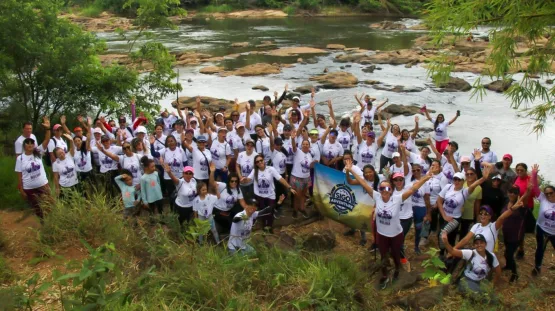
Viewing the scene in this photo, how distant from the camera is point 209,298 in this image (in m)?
5.16

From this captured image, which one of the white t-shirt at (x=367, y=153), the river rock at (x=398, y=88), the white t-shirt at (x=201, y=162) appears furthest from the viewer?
the river rock at (x=398, y=88)

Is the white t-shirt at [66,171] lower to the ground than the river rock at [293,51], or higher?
higher

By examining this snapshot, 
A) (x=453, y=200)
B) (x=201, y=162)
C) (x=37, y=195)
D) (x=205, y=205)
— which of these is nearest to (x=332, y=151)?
(x=201, y=162)

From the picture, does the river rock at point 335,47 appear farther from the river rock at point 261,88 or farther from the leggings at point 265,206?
the leggings at point 265,206

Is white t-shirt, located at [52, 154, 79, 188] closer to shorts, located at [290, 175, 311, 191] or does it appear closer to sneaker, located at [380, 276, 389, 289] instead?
shorts, located at [290, 175, 311, 191]

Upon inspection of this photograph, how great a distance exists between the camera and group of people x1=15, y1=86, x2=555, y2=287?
6965 mm

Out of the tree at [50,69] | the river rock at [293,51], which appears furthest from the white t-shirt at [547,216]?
the river rock at [293,51]

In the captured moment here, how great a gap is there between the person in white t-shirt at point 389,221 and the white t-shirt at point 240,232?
1740 millimetres

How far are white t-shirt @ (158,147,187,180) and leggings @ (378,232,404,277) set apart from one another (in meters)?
3.65

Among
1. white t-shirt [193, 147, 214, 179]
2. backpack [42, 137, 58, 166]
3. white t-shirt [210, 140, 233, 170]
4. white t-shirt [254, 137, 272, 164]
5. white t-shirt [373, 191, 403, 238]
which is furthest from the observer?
white t-shirt [254, 137, 272, 164]

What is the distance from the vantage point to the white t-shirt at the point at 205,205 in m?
7.44

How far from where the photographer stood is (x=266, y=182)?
8.24m

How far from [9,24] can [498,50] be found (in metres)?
10.0

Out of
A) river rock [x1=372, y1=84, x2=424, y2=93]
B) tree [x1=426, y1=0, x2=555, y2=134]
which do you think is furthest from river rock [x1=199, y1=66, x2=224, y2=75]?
tree [x1=426, y1=0, x2=555, y2=134]
